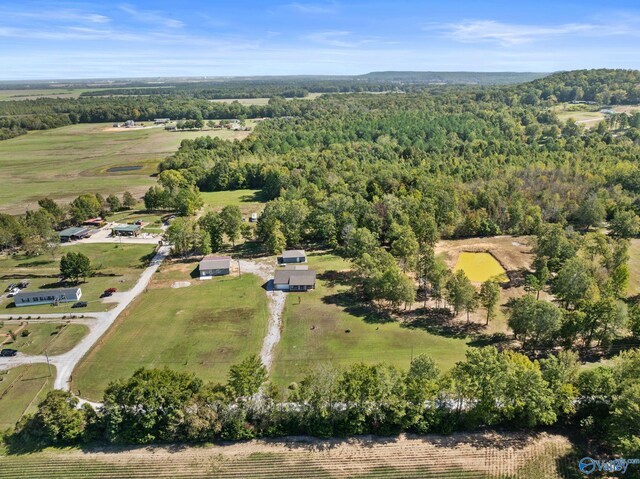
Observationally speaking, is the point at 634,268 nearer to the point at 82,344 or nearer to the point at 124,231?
the point at 82,344

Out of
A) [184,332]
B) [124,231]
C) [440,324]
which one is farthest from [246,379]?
[124,231]

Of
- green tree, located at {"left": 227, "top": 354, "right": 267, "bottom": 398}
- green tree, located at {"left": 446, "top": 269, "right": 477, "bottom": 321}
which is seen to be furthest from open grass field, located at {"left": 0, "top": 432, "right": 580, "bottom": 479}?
green tree, located at {"left": 446, "top": 269, "right": 477, "bottom": 321}

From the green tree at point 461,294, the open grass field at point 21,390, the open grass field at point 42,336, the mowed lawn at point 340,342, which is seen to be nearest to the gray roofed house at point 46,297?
the open grass field at point 42,336

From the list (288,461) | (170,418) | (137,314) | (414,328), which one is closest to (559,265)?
(414,328)

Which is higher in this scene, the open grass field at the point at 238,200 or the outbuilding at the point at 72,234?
the open grass field at the point at 238,200

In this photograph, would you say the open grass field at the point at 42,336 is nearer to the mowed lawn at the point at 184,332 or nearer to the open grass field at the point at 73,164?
the mowed lawn at the point at 184,332

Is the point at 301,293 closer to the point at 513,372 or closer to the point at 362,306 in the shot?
the point at 362,306

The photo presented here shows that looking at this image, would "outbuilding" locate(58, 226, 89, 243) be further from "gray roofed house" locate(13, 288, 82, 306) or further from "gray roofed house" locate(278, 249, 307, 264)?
"gray roofed house" locate(278, 249, 307, 264)
